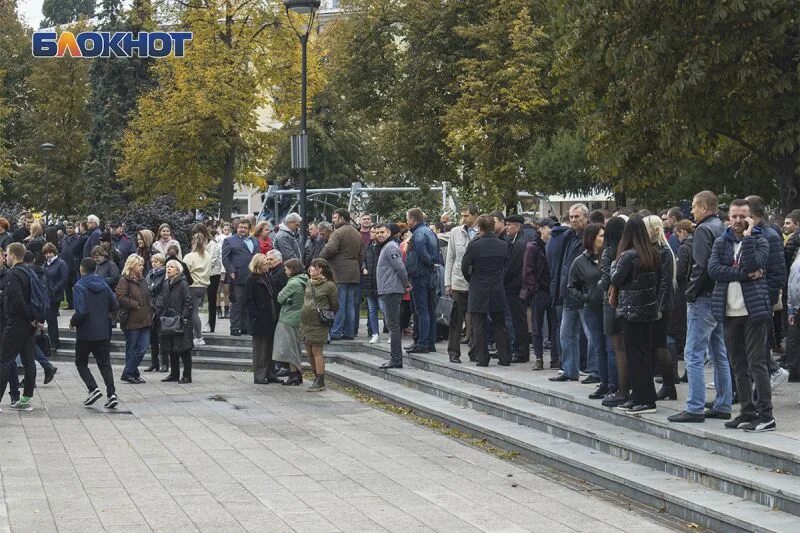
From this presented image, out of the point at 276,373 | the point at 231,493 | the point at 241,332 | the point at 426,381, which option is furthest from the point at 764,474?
the point at 241,332

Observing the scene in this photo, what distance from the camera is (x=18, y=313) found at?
14.5 metres

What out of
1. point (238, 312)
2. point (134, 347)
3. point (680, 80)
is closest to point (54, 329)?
point (238, 312)

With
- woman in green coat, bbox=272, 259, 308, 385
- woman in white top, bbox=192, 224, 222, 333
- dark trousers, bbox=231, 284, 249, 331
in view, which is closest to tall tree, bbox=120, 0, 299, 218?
woman in white top, bbox=192, 224, 222, 333

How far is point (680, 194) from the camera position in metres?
38.8

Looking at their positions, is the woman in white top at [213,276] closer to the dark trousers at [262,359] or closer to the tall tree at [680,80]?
the dark trousers at [262,359]

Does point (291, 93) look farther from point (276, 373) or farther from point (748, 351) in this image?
point (748, 351)

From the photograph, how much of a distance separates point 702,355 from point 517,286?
205 inches

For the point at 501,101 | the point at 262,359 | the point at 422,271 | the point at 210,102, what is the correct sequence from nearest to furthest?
the point at 422,271
the point at 262,359
the point at 501,101
the point at 210,102

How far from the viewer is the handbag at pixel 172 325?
17.3 m

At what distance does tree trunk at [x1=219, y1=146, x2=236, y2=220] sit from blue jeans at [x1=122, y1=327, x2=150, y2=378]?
28.7 meters

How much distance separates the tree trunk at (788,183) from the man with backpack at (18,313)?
13.9m

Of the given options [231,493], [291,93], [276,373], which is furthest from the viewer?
[291,93]

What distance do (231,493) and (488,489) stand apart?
2123 millimetres

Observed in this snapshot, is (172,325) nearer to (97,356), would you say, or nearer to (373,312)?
(97,356)
